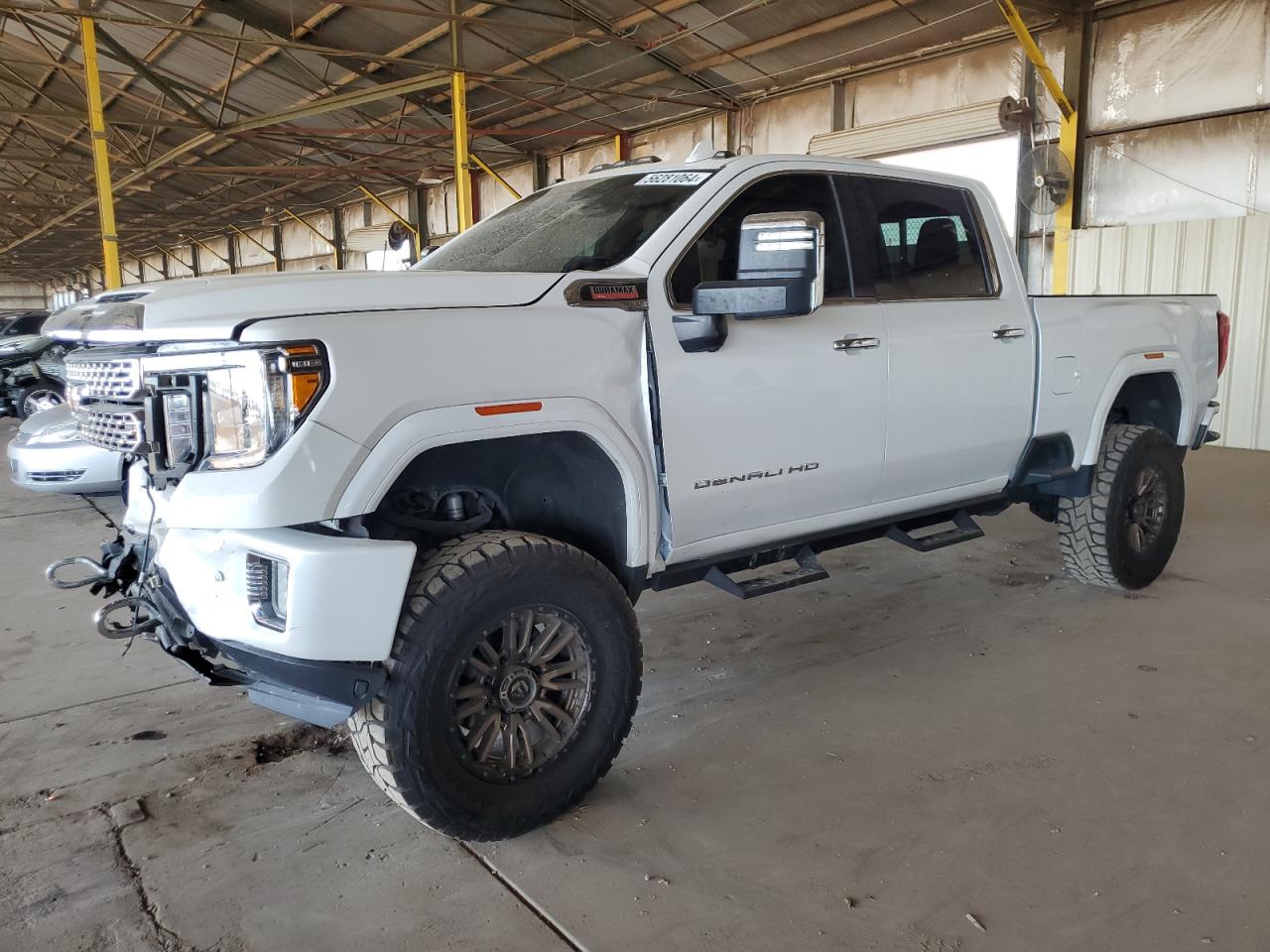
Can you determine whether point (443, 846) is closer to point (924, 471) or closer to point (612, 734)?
point (612, 734)

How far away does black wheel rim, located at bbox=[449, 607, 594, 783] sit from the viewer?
2545mm

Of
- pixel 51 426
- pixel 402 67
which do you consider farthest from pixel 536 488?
pixel 402 67

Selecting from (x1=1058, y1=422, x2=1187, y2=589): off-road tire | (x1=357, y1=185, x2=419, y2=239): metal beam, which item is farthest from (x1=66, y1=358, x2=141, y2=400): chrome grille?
(x1=357, y1=185, x2=419, y2=239): metal beam

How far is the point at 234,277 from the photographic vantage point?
2574 millimetres

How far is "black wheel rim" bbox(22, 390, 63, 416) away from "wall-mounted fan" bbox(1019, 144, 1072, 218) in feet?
39.7

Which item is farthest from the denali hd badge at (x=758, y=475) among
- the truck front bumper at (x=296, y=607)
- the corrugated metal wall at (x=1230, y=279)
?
the corrugated metal wall at (x=1230, y=279)

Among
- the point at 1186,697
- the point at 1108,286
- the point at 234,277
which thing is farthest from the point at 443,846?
the point at 1108,286

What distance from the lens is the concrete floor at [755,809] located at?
7.51 feet

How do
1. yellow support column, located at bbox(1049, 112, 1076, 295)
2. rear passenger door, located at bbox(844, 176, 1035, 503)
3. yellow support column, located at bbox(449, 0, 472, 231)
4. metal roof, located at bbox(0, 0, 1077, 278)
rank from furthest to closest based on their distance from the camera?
yellow support column, located at bbox(449, 0, 472, 231)
metal roof, located at bbox(0, 0, 1077, 278)
yellow support column, located at bbox(1049, 112, 1076, 295)
rear passenger door, located at bbox(844, 176, 1035, 503)

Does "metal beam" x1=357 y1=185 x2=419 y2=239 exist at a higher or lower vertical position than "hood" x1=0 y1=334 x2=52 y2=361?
higher

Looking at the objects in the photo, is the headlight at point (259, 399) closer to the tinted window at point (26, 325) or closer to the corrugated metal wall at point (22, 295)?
the tinted window at point (26, 325)

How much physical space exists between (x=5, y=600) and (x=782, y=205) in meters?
4.46

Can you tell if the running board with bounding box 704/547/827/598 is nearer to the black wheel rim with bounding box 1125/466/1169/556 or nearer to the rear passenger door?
the rear passenger door

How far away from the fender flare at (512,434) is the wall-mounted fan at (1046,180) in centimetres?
882
